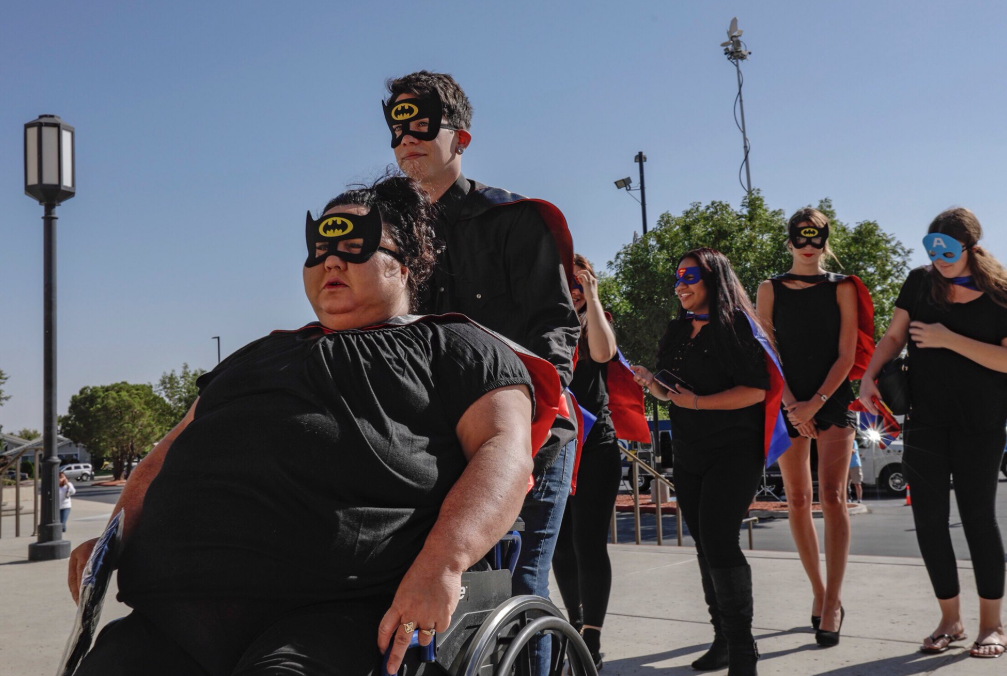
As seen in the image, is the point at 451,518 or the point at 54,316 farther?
the point at 54,316

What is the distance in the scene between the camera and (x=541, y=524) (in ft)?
9.01

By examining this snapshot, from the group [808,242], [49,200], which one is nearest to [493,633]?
[808,242]

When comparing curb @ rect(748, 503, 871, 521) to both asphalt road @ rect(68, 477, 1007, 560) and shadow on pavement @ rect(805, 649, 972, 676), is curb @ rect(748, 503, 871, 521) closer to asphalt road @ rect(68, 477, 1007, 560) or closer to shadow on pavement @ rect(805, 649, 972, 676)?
asphalt road @ rect(68, 477, 1007, 560)

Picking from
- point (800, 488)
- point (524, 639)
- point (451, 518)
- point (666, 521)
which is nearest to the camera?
point (451, 518)

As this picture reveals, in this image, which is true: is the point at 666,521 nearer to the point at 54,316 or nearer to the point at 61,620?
the point at 54,316

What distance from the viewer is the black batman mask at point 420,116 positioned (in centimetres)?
285

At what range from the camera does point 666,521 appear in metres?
16.9

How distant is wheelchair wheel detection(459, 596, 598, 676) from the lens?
5.86 feet

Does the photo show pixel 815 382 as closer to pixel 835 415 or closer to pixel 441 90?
pixel 835 415

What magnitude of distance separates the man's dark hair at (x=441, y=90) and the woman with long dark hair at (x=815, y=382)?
214 centimetres

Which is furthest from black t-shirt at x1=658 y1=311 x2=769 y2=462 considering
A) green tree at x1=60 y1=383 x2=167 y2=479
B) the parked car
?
the parked car

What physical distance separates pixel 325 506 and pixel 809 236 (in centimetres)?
344

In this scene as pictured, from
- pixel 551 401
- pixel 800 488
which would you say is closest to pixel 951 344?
pixel 800 488

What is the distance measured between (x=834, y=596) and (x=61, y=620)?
4110 mm
